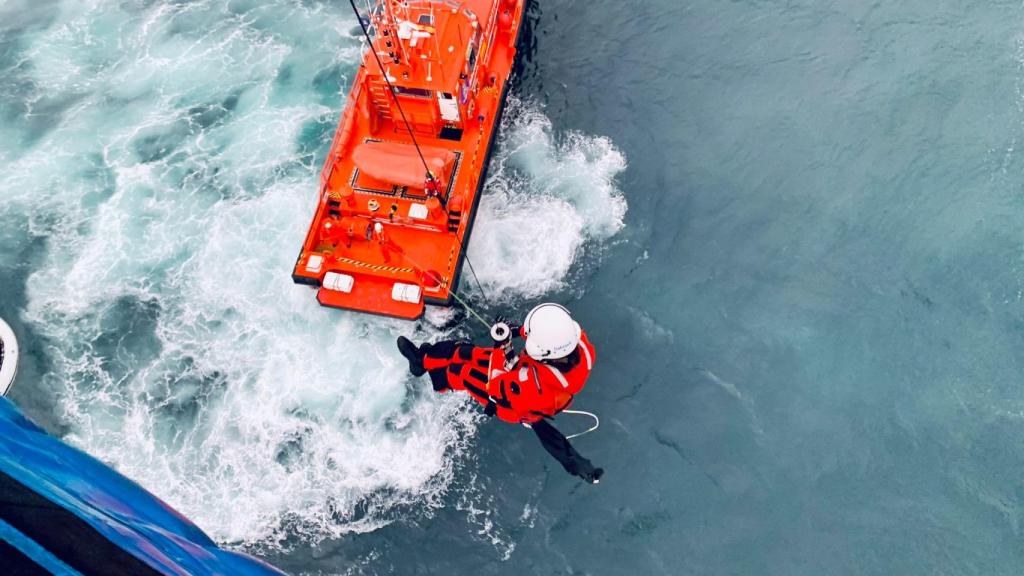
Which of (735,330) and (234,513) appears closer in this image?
(234,513)

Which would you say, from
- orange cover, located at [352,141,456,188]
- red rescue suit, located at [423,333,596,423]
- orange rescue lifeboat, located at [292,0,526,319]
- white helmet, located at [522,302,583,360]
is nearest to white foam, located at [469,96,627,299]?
orange rescue lifeboat, located at [292,0,526,319]

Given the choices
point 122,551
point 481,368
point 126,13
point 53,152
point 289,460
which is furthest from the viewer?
point 126,13

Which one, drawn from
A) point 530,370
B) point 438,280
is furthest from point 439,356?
point 438,280

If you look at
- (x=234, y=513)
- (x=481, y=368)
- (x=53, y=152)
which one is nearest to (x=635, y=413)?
(x=481, y=368)

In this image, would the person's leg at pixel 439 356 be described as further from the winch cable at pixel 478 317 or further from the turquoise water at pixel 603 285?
the turquoise water at pixel 603 285

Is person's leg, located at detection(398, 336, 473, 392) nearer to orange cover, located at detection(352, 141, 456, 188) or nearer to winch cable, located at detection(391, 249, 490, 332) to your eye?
winch cable, located at detection(391, 249, 490, 332)

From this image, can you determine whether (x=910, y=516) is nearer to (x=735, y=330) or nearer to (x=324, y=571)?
(x=735, y=330)

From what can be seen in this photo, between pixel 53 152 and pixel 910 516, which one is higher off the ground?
pixel 910 516
